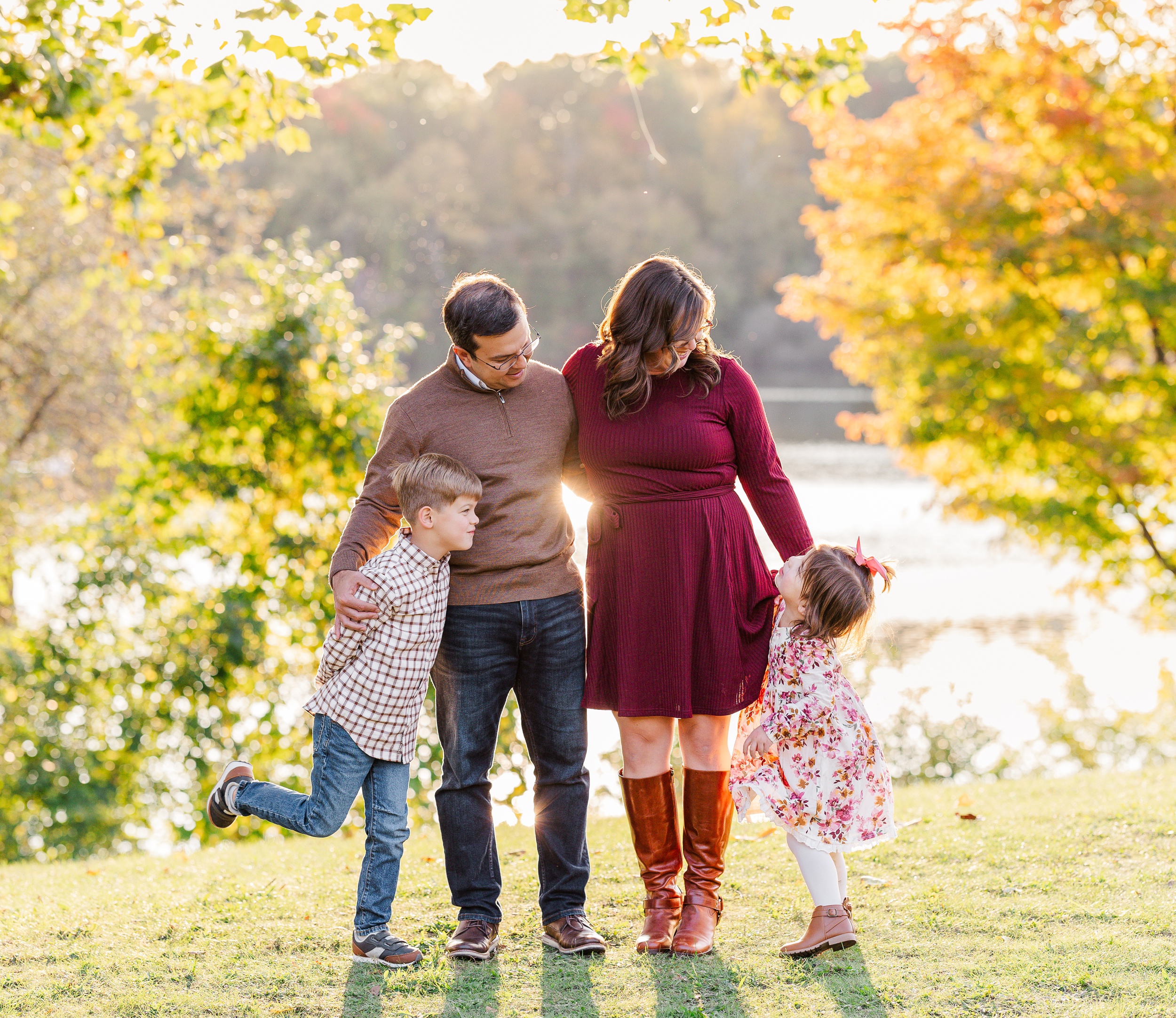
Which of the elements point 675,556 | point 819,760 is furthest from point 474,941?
point 675,556

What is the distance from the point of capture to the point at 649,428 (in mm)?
2969

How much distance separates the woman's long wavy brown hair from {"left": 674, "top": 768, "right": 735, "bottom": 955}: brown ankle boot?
1015 mm

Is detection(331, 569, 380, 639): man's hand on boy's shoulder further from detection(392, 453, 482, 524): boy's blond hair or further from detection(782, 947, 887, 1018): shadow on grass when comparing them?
detection(782, 947, 887, 1018): shadow on grass

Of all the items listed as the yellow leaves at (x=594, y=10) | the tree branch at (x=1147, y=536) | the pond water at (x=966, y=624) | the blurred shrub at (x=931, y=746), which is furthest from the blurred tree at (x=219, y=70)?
the tree branch at (x=1147, y=536)

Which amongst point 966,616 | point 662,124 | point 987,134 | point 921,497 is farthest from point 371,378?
point 662,124

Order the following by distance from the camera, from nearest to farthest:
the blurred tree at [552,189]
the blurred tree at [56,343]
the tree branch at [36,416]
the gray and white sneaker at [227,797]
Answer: the gray and white sneaker at [227,797]
the blurred tree at [56,343]
the tree branch at [36,416]
the blurred tree at [552,189]

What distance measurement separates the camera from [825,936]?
2934 millimetres

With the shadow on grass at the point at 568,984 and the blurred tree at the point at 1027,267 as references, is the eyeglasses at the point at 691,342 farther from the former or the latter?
the blurred tree at the point at 1027,267

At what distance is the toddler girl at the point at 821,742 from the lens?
2939 mm

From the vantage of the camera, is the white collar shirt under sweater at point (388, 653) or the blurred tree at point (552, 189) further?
the blurred tree at point (552, 189)

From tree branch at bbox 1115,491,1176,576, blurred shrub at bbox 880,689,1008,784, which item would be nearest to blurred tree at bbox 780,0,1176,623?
tree branch at bbox 1115,491,1176,576

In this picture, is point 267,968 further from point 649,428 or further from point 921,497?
point 921,497

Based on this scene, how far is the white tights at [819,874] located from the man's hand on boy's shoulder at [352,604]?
4.07 feet

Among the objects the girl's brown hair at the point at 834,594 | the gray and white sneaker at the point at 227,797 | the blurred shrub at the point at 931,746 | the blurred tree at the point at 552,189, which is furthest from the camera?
the blurred tree at the point at 552,189
